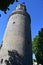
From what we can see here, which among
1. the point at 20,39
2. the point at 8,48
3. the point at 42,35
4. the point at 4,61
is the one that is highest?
the point at 42,35

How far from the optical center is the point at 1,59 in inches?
703

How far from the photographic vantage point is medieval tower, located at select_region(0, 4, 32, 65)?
1784 centimetres

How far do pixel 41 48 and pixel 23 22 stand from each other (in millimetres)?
5668

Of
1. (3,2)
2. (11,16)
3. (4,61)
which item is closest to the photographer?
(3,2)

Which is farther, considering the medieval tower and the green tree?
the green tree

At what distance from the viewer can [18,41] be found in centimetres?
1906

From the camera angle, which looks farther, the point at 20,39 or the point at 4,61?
the point at 20,39

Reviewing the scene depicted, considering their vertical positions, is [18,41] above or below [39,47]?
below

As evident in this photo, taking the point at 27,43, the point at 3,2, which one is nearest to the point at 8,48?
the point at 27,43

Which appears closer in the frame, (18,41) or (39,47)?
(18,41)

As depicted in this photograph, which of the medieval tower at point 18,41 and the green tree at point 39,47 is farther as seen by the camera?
the green tree at point 39,47

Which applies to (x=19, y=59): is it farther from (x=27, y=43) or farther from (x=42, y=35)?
(x=42, y=35)

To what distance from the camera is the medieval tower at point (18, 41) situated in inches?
702

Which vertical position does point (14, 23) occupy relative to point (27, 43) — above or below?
above
